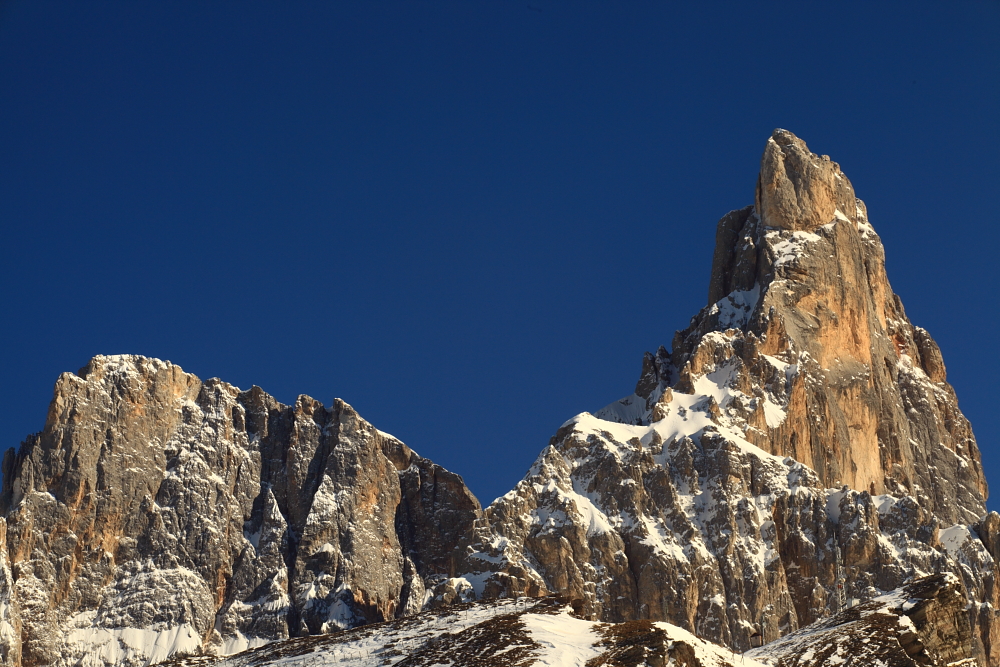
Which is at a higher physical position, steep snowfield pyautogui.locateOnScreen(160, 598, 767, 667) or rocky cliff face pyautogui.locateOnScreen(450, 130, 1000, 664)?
rocky cliff face pyautogui.locateOnScreen(450, 130, 1000, 664)

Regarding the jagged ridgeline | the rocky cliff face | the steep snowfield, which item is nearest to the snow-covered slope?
the steep snowfield

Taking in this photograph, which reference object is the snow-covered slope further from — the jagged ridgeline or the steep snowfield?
the jagged ridgeline

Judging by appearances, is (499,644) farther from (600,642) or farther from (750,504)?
(750,504)

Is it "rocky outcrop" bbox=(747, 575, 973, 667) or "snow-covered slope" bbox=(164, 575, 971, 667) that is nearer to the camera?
"snow-covered slope" bbox=(164, 575, 971, 667)

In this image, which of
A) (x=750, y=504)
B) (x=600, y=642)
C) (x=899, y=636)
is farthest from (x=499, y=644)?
(x=750, y=504)

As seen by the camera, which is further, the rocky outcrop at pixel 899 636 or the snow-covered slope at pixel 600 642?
the rocky outcrop at pixel 899 636

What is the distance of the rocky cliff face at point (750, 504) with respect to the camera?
509ft

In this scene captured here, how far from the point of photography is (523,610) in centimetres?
8375

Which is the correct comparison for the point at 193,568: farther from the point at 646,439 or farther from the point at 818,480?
the point at 818,480

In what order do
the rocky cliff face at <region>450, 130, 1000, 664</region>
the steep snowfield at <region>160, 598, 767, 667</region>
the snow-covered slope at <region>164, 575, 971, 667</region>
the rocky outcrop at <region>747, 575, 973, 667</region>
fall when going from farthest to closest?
the rocky cliff face at <region>450, 130, 1000, 664</region>, the rocky outcrop at <region>747, 575, 973, 667</region>, the snow-covered slope at <region>164, 575, 971, 667</region>, the steep snowfield at <region>160, 598, 767, 667</region>

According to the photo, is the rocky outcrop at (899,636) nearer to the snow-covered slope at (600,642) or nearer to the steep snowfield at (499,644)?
the snow-covered slope at (600,642)

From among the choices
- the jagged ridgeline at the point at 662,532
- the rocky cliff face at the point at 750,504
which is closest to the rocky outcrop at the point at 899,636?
the rocky cliff face at the point at 750,504

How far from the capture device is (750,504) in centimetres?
16450

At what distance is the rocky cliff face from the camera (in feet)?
509
